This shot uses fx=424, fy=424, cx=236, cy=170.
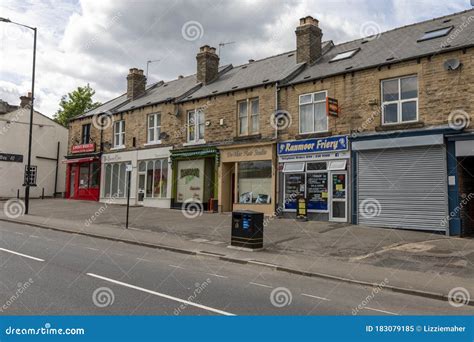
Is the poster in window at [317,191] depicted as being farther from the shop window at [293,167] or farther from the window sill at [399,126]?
the window sill at [399,126]

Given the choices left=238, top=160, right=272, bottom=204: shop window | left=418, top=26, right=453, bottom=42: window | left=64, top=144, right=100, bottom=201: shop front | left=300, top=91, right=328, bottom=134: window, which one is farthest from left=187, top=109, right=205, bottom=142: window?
left=418, top=26, right=453, bottom=42: window

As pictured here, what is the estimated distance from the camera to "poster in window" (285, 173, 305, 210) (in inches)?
763

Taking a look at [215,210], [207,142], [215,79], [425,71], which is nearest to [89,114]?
[215,79]

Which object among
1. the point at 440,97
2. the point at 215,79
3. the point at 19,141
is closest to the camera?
the point at 440,97

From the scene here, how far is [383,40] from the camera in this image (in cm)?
1998

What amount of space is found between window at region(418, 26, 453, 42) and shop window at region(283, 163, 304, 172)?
23.7ft

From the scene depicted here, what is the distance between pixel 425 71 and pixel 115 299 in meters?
14.1

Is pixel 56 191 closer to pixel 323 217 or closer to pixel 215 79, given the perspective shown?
pixel 215 79

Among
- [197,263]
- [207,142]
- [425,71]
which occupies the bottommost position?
[197,263]

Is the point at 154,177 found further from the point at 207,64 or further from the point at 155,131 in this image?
the point at 207,64

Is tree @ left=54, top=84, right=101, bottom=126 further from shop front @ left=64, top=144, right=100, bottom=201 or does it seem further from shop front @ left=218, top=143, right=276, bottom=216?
shop front @ left=218, top=143, right=276, bottom=216

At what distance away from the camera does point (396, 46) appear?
60.1ft

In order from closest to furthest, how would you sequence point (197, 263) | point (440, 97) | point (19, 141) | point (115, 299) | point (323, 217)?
point (115, 299)
point (197, 263)
point (440, 97)
point (323, 217)
point (19, 141)

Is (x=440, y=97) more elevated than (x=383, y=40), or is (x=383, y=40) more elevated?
(x=383, y=40)
